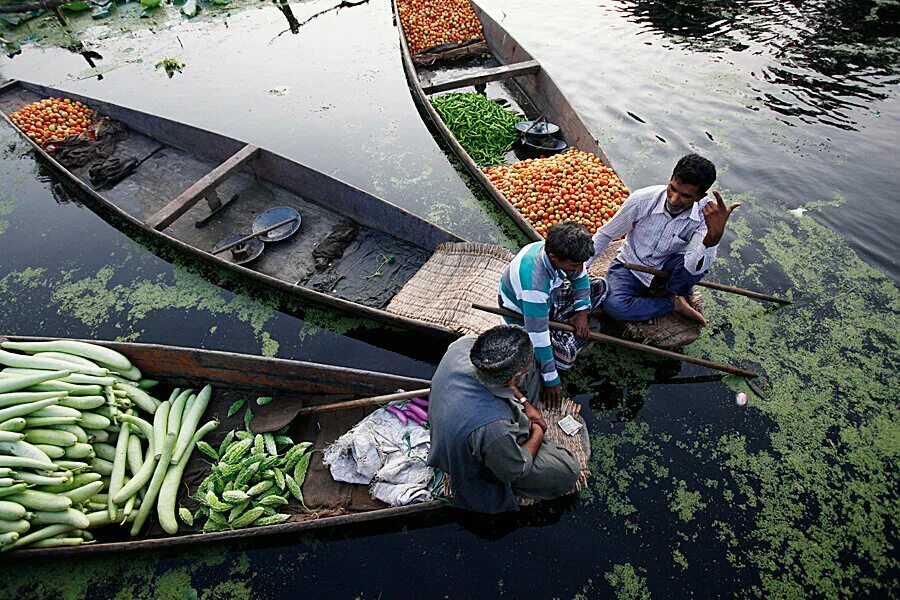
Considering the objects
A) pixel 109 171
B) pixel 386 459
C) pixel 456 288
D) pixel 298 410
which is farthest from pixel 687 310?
pixel 109 171

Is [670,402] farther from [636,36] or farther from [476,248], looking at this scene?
[636,36]

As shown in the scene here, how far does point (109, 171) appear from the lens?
21.8ft

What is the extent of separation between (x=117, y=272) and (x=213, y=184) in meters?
1.71

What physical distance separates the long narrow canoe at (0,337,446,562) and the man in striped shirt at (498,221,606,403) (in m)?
0.94

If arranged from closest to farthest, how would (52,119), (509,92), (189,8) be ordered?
(52,119) < (509,92) < (189,8)

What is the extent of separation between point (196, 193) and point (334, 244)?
1690mm

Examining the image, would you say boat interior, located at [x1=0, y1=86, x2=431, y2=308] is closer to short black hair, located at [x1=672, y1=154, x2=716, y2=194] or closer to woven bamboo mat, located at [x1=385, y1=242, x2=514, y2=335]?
woven bamboo mat, located at [x1=385, y1=242, x2=514, y2=335]

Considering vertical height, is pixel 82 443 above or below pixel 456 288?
above

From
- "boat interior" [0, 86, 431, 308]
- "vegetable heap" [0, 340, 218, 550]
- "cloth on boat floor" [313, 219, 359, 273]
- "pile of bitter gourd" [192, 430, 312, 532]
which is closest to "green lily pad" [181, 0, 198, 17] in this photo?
"boat interior" [0, 86, 431, 308]

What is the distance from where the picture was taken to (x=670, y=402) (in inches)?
168

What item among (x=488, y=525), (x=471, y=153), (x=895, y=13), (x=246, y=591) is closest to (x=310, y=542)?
(x=246, y=591)

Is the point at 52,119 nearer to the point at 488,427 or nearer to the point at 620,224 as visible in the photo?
the point at 620,224

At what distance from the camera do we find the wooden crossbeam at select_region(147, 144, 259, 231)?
16.9 feet

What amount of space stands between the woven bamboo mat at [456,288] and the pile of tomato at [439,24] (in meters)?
6.09
